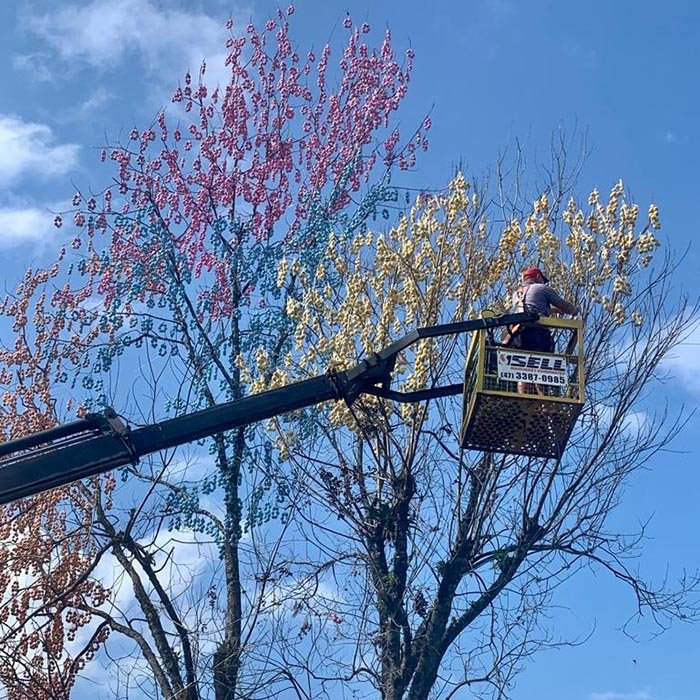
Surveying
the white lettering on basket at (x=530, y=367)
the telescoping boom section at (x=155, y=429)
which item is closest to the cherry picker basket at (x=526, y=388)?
the white lettering on basket at (x=530, y=367)

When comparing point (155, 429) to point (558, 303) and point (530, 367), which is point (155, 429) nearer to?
point (530, 367)

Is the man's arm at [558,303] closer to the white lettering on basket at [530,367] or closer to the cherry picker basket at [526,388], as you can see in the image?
the cherry picker basket at [526,388]

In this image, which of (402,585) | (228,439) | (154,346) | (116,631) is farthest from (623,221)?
(116,631)

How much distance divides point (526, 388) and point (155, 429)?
2528 millimetres

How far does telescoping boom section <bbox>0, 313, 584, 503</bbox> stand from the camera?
23.7 ft

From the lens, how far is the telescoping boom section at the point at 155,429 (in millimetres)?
7223

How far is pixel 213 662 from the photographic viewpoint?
467 inches

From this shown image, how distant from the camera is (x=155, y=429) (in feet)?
24.5

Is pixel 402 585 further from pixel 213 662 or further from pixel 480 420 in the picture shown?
pixel 480 420

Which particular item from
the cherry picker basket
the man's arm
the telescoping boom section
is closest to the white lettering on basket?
the cherry picker basket

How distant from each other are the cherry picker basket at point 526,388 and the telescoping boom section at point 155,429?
8.7 inches

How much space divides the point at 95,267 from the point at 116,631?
16.9 feet

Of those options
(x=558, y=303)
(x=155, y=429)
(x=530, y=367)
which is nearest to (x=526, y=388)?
(x=530, y=367)

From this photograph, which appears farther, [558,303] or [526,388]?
→ [558,303]
